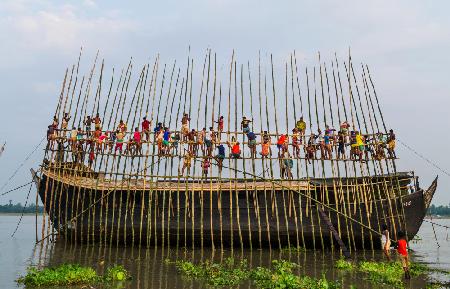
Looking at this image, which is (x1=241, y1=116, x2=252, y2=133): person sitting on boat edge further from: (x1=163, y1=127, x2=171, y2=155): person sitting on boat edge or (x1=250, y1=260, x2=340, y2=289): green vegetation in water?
(x1=250, y1=260, x2=340, y2=289): green vegetation in water

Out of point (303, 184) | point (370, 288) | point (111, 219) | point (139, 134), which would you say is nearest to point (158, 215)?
point (111, 219)

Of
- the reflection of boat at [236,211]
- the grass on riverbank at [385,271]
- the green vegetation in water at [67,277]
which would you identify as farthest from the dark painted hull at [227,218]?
the green vegetation in water at [67,277]

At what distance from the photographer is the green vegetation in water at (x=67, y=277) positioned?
9625 millimetres

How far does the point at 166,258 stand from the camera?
47.3 feet

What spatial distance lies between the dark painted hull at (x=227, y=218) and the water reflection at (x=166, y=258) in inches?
22.3

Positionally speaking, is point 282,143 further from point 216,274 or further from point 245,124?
point 216,274

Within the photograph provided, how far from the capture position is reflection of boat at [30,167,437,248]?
1644cm

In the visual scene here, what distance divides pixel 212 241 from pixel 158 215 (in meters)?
2.43

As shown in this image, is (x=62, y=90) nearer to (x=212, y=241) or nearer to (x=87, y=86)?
(x=87, y=86)

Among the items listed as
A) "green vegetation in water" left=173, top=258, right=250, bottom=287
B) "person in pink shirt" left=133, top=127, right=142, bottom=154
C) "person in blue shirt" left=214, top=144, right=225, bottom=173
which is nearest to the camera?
"green vegetation in water" left=173, top=258, right=250, bottom=287

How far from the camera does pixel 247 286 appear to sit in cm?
979

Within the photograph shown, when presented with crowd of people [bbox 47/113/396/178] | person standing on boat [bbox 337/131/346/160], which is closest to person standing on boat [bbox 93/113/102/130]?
crowd of people [bbox 47/113/396/178]

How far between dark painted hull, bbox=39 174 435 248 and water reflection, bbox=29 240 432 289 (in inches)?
22.3

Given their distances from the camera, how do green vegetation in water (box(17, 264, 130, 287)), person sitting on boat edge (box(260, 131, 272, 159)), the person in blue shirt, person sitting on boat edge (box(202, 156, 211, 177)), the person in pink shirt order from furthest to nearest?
the person in pink shirt < person sitting on boat edge (box(260, 131, 272, 159)) < person sitting on boat edge (box(202, 156, 211, 177)) < the person in blue shirt < green vegetation in water (box(17, 264, 130, 287))
